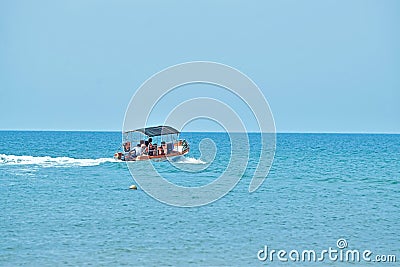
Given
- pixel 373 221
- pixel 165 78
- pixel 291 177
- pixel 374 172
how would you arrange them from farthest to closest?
pixel 374 172
pixel 291 177
pixel 165 78
pixel 373 221

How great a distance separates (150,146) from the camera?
51406 mm

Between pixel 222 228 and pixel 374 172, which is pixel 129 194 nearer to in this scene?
pixel 222 228

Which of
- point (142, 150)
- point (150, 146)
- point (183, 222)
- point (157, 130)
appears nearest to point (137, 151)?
point (142, 150)

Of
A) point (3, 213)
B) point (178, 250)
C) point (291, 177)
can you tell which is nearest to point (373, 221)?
point (178, 250)

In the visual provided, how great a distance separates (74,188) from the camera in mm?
38469

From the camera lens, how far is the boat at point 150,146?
51500mm

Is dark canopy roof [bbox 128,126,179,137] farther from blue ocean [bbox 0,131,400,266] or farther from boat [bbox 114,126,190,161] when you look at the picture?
blue ocean [bbox 0,131,400,266]

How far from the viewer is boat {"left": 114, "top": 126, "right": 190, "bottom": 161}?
51.5 m

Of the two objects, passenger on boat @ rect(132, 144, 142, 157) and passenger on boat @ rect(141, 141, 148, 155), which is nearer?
passenger on boat @ rect(141, 141, 148, 155)

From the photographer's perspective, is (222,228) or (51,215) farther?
(51,215)

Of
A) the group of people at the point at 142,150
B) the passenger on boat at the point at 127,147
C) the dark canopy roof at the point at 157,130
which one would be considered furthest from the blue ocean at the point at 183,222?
the passenger on boat at the point at 127,147

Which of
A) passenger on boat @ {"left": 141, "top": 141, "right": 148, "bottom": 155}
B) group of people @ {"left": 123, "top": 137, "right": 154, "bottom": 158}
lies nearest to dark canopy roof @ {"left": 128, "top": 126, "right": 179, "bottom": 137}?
group of people @ {"left": 123, "top": 137, "right": 154, "bottom": 158}

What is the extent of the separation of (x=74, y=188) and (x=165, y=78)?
8520mm

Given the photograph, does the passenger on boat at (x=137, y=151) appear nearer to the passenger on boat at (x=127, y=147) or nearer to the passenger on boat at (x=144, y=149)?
the passenger on boat at (x=144, y=149)
